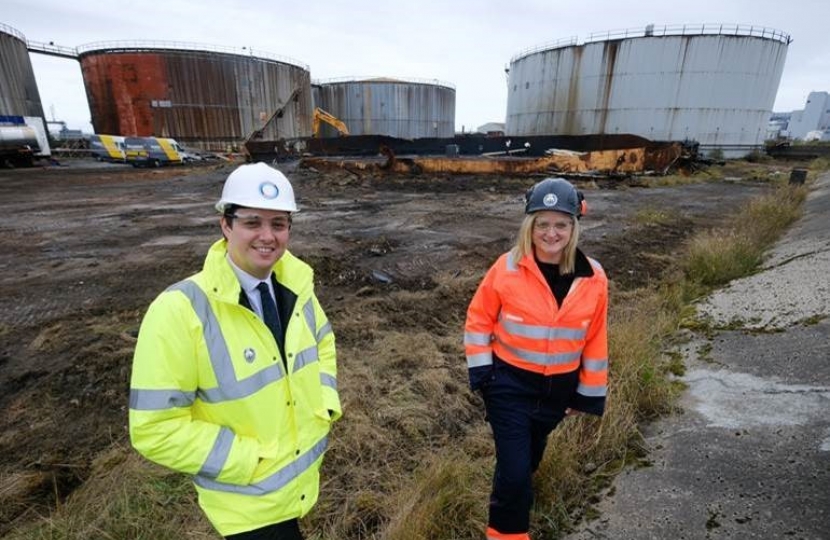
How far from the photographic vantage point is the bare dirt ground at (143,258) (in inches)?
128

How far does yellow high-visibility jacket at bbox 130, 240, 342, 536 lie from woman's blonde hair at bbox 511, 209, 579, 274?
3.32 ft

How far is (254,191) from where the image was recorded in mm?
1458

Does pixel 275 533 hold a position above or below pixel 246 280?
below

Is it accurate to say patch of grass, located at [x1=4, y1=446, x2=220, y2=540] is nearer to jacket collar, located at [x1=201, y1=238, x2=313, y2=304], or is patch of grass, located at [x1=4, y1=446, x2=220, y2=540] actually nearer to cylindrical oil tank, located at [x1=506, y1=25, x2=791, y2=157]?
jacket collar, located at [x1=201, y1=238, x2=313, y2=304]

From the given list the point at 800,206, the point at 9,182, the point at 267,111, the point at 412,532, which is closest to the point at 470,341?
the point at 412,532

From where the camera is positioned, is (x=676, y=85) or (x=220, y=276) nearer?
(x=220, y=276)

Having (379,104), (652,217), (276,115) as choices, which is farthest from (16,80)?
(652,217)

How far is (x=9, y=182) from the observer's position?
16266 mm

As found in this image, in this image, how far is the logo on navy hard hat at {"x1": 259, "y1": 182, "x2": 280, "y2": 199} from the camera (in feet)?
4.82

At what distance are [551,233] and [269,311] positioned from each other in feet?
4.15

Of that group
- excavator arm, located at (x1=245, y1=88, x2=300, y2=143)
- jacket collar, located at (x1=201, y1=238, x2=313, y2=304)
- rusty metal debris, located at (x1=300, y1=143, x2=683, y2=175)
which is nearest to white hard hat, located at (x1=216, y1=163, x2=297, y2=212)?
jacket collar, located at (x1=201, y1=238, x2=313, y2=304)

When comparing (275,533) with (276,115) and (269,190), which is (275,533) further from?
(276,115)

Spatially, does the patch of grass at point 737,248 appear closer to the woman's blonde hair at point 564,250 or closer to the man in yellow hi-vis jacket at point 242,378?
the woman's blonde hair at point 564,250

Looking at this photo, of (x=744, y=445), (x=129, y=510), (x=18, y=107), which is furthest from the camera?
(x=18, y=107)
